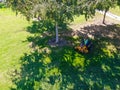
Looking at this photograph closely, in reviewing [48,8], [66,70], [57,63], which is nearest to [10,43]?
[57,63]

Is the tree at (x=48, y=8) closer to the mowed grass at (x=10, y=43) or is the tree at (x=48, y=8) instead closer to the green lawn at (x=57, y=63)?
the green lawn at (x=57, y=63)

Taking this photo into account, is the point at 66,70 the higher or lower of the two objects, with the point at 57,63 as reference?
lower

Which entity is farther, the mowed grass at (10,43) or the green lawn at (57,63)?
the mowed grass at (10,43)

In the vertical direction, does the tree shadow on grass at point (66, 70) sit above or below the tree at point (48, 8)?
below

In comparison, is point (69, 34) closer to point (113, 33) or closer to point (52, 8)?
point (113, 33)

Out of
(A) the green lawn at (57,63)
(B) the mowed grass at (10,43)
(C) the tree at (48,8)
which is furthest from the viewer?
(B) the mowed grass at (10,43)

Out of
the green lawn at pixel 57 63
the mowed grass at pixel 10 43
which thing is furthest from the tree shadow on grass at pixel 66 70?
the mowed grass at pixel 10 43

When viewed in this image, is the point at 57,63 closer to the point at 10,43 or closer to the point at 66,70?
the point at 66,70
